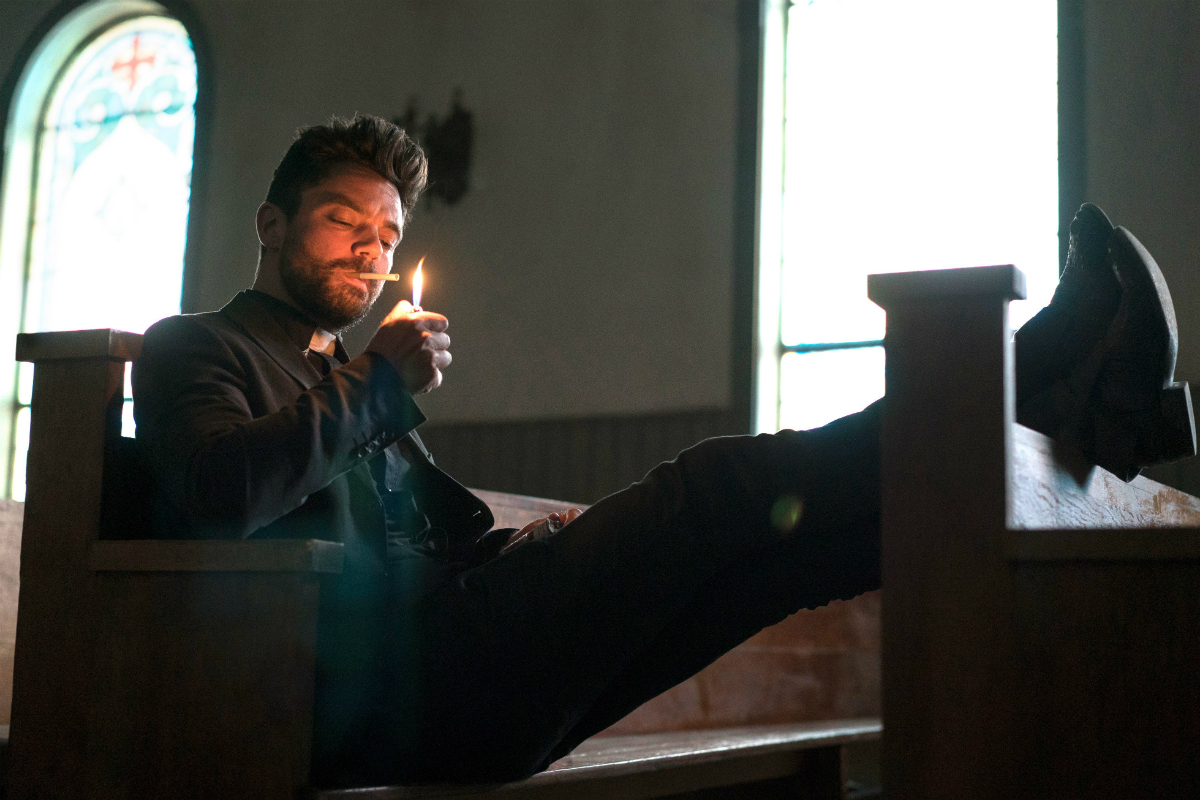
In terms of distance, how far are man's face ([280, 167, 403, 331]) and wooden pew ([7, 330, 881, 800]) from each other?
36cm

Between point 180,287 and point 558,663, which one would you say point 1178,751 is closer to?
point 558,663

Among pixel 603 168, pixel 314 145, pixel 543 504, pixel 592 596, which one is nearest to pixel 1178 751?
pixel 592 596

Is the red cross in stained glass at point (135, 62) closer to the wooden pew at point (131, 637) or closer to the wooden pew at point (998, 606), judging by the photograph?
the wooden pew at point (131, 637)

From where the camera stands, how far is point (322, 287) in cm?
170

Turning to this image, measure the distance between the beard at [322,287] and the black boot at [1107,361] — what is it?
955 mm

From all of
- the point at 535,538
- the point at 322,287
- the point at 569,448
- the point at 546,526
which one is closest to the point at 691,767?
the point at 546,526

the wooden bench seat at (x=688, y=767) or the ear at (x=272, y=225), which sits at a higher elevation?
the ear at (x=272, y=225)

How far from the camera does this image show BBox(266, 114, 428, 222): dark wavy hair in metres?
1.78

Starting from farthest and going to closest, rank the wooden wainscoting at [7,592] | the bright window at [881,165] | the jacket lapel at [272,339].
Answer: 1. the bright window at [881,165]
2. the wooden wainscoting at [7,592]
3. the jacket lapel at [272,339]

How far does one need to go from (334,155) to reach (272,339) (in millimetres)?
357

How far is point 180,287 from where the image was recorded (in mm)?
6016

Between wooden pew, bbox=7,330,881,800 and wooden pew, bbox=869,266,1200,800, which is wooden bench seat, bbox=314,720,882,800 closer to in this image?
wooden pew, bbox=7,330,881,800

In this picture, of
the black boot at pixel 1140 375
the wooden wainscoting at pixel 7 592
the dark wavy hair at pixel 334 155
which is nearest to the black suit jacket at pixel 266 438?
the dark wavy hair at pixel 334 155

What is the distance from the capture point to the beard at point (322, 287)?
5.57 ft
